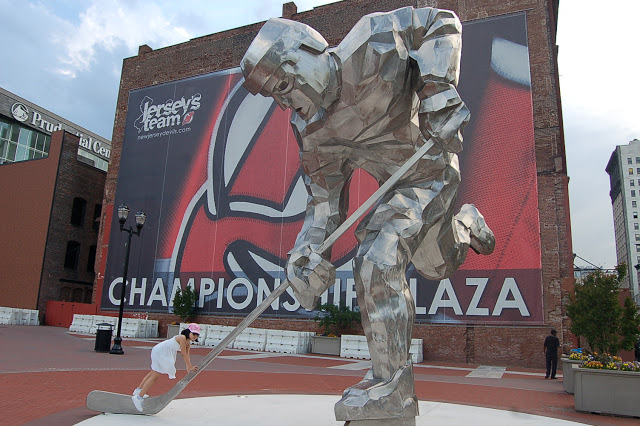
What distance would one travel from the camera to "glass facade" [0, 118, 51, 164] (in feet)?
133

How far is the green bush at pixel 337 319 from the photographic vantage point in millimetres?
16705

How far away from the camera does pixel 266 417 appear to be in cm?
444

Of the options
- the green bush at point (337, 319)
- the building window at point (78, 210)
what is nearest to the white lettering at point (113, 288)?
the building window at point (78, 210)

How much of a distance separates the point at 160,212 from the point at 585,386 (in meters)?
19.0

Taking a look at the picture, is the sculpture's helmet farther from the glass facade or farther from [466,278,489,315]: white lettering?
the glass facade

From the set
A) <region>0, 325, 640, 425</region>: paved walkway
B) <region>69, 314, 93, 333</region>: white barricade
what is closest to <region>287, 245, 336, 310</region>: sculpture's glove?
<region>0, 325, 640, 425</region>: paved walkway

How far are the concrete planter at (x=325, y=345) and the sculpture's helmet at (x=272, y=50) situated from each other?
13.8m

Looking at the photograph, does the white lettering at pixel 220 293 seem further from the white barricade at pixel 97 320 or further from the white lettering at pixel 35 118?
the white lettering at pixel 35 118

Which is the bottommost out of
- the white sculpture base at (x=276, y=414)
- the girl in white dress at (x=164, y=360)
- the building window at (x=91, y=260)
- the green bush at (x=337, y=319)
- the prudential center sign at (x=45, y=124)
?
the white sculpture base at (x=276, y=414)

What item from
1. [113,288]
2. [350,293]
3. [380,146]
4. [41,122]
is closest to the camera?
[380,146]

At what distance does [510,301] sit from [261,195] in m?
9.97

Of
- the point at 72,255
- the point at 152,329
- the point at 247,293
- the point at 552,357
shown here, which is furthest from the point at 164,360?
the point at 72,255

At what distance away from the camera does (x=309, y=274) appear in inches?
146

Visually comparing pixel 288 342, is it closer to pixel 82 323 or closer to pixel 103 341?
pixel 103 341
